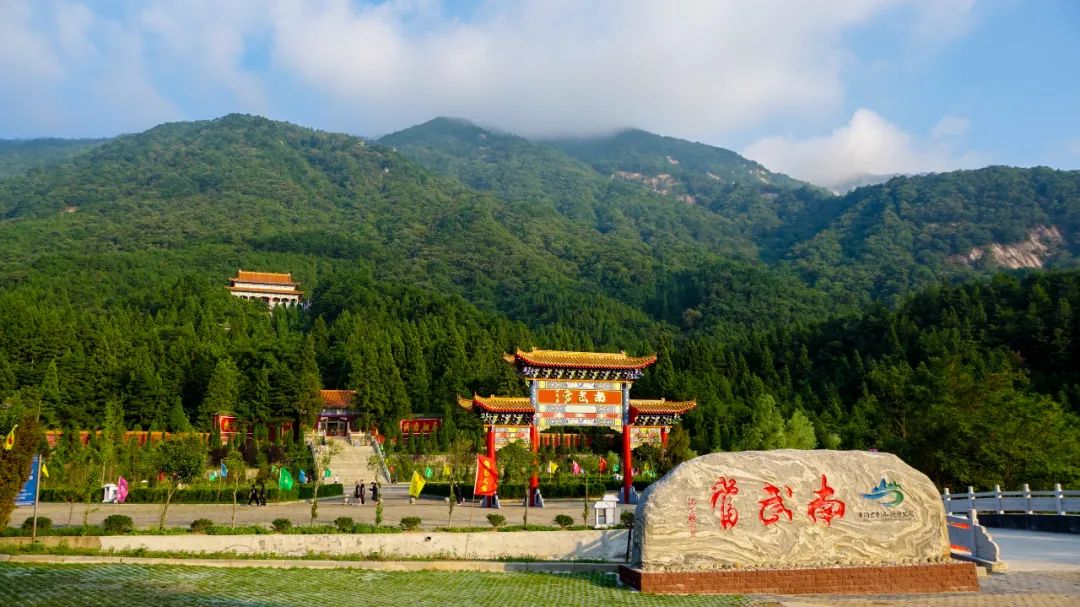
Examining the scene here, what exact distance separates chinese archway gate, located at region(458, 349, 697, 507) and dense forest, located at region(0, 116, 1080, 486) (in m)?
7.33

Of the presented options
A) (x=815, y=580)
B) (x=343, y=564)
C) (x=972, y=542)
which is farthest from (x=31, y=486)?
(x=972, y=542)

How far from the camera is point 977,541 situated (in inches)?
502

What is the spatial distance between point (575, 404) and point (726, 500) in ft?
54.2

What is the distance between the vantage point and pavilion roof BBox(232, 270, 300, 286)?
80188 millimetres

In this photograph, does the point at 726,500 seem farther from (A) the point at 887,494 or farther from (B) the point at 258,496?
(B) the point at 258,496

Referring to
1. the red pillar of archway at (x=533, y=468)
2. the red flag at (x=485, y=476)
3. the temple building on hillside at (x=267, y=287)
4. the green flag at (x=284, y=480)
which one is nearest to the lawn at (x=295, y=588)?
the red flag at (x=485, y=476)

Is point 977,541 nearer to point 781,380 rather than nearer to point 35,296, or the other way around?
point 781,380

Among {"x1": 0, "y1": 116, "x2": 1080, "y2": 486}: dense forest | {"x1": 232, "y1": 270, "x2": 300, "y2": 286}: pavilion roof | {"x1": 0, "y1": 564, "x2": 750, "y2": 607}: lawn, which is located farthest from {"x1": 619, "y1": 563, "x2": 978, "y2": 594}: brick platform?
{"x1": 232, "y1": 270, "x2": 300, "y2": 286}: pavilion roof

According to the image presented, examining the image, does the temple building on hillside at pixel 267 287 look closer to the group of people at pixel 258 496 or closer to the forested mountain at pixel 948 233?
the group of people at pixel 258 496

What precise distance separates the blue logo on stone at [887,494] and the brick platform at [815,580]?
34.2 inches

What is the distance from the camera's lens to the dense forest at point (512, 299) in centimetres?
3875

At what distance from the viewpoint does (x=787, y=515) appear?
1115 cm

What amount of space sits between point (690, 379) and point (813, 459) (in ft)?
124

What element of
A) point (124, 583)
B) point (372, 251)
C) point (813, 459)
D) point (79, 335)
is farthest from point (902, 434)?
point (372, 251)
